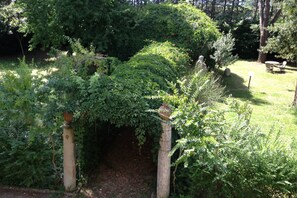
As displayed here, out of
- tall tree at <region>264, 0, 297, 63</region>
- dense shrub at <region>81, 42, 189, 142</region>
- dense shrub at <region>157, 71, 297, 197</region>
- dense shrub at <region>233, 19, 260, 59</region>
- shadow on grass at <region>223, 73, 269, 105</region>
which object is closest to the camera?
dense shrub at <region>157, 71, 297, 197</region>

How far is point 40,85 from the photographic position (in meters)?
4.76

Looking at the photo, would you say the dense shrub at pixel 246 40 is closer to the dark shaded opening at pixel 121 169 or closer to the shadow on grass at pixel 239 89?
the shadow on grass at pixel 239 89

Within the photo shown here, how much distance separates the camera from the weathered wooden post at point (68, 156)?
4770 millimetres

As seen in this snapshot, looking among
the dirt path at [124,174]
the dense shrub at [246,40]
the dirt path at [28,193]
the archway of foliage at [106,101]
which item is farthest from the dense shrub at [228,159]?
the dense shrub at [246,40]

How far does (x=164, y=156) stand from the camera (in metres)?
4.53

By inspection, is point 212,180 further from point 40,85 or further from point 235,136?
point 40,85

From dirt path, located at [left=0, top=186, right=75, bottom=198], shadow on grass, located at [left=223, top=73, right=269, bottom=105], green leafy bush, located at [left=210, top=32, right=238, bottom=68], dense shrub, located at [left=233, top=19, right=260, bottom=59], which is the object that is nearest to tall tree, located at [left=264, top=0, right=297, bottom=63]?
green leafy bush, located at [left=210, top=32, right=238, bottom=68]

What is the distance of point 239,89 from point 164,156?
9.81m

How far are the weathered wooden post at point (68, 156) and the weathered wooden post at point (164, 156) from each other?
1.47m

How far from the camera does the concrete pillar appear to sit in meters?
4.79

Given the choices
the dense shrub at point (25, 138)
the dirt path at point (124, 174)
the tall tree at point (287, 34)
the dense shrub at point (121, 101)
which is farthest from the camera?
the tall tree at point (287, 34)

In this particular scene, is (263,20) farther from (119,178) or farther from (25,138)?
(25,138)

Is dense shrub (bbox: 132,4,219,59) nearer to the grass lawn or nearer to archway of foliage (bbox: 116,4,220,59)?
archway of foliage (bbox: 116,4,220,59)

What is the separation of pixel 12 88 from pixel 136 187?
2.67 m
